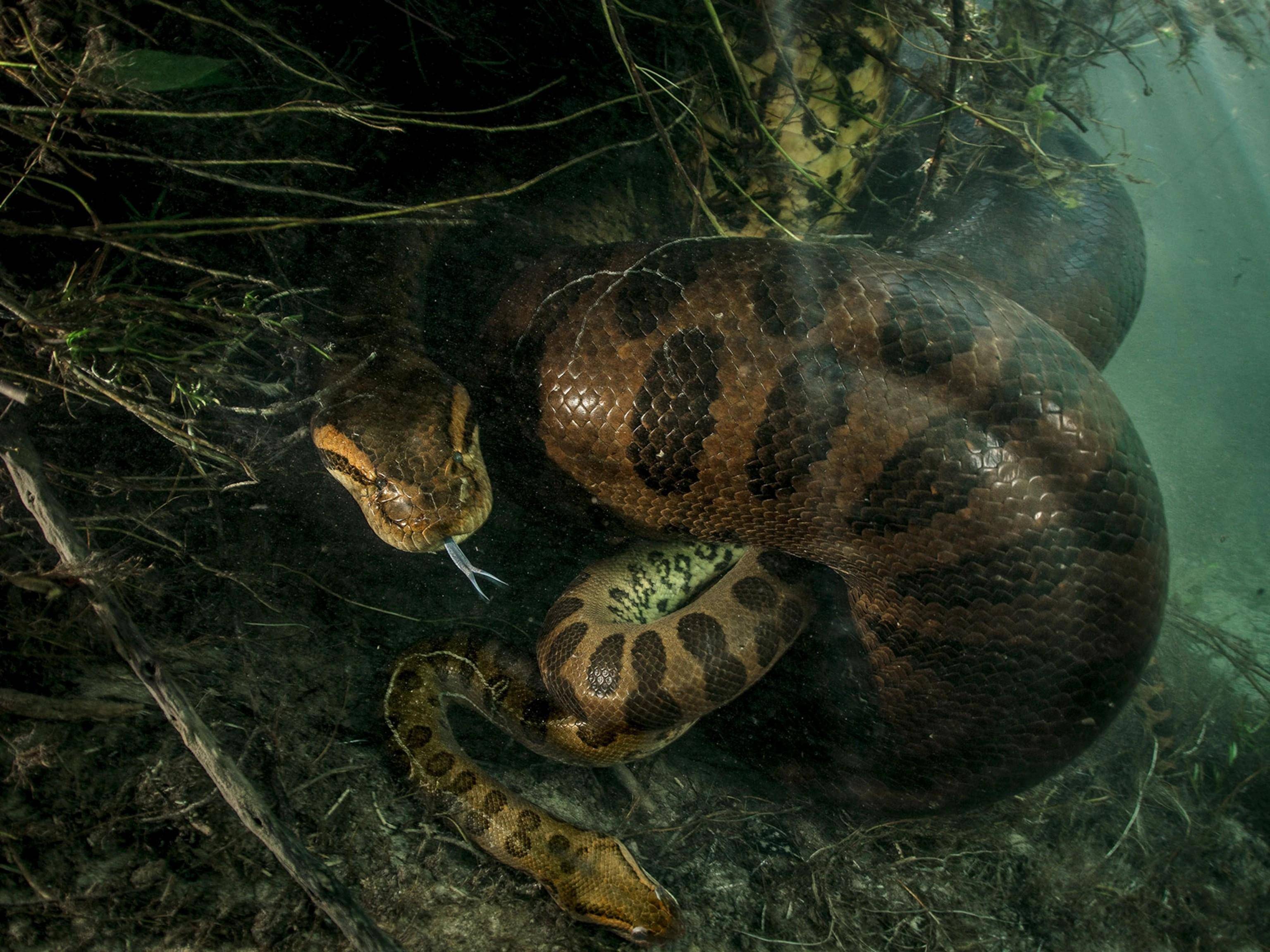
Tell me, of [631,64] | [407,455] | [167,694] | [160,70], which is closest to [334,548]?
[407,455]

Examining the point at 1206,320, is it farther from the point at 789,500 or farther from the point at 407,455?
the point at 407,455

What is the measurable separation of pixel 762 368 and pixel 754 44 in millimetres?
1753

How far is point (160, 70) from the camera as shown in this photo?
195 centimetres

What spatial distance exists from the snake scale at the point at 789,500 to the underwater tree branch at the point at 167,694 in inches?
32.0

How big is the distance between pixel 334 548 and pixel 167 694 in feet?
3.78

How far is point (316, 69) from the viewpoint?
2.37m

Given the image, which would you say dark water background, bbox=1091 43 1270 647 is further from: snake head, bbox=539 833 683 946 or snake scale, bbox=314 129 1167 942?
snake head, bbox=539 833 683 946

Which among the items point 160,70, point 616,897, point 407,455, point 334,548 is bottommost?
point 616,897

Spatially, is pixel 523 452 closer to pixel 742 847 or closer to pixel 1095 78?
pixel 742 847

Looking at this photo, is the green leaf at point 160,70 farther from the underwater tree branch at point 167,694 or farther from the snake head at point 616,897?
the snake head at point 616,897

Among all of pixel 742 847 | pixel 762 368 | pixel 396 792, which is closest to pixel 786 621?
pixel 742 847

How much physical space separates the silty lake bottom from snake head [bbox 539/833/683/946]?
66mm

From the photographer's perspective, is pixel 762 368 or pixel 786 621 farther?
pixel 786 621

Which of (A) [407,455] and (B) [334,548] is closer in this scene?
(A) [407,455]
